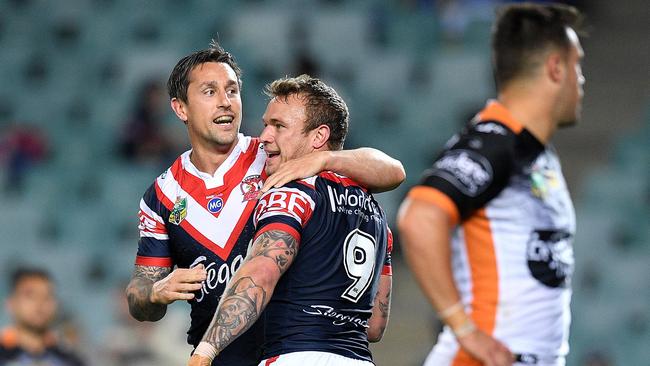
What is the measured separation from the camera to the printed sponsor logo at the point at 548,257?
339cm

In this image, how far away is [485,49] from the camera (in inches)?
447

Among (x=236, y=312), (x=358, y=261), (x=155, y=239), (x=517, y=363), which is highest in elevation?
(x=155, y=239)

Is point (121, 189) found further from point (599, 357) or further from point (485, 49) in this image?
point (599, 357)

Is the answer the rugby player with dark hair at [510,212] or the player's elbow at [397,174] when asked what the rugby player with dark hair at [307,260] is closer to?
the player's elbow at [397,174]

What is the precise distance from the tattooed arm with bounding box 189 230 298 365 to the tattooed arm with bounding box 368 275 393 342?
2.97ft

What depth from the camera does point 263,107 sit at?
10.8 m

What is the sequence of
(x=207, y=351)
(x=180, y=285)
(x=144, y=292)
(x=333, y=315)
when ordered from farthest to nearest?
(x=144, y=292) → (x=180, y=285) → (x=333, y=315) → (x=207, y=351)

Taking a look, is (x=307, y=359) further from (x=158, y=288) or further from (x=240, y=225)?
(x=240, y=225)

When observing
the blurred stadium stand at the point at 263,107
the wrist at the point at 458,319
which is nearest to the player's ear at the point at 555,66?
the wrist at the point at 458,319

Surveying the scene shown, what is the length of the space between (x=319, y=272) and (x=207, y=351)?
59 cm

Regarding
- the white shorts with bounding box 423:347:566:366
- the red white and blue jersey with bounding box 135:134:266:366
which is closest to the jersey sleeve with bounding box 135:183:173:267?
the red white and blue jersey with bounding box 135:134:266:366

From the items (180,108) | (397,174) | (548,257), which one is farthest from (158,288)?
(548,257)

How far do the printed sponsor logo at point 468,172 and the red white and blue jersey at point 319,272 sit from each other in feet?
2.36

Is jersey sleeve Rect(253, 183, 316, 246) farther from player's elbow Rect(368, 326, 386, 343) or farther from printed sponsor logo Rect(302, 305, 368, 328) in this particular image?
player's elbow Rect(368, 326, 386, 343)
